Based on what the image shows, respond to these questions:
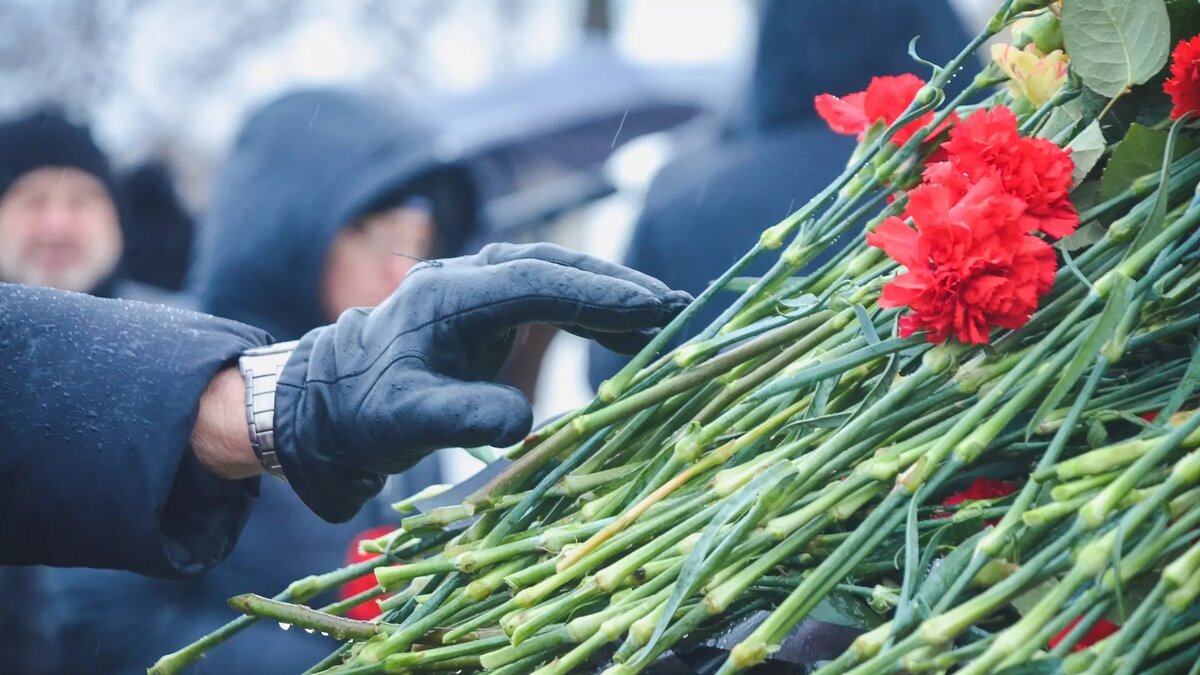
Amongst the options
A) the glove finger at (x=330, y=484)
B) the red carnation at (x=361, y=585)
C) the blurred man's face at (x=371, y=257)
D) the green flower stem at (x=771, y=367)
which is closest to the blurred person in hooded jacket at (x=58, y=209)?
the blurred man's face at (x=371, y=257)

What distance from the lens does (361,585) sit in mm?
2145

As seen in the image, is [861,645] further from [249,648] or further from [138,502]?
[249,648]

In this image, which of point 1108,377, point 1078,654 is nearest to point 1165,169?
point 1108,377

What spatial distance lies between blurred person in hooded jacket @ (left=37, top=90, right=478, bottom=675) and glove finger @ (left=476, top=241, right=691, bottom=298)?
45.0 inches

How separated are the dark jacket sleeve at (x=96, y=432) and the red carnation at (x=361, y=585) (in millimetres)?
195

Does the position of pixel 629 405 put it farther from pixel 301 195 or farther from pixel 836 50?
pixel 301 195

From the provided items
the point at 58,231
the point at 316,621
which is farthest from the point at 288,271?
the point at 316,621

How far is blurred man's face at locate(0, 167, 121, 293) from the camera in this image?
280cm

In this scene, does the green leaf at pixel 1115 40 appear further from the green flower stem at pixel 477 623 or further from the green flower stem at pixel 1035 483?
the green flower stem at pixel 477 623

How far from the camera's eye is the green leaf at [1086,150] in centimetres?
99

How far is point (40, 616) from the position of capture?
93.7 inches

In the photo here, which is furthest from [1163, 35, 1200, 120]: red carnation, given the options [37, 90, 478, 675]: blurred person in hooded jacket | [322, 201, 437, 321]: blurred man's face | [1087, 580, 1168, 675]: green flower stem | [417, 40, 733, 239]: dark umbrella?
[417, 40, 733, 239]: dark umbrella

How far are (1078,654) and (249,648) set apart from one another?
1.82 metres

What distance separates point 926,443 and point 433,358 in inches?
17.5
